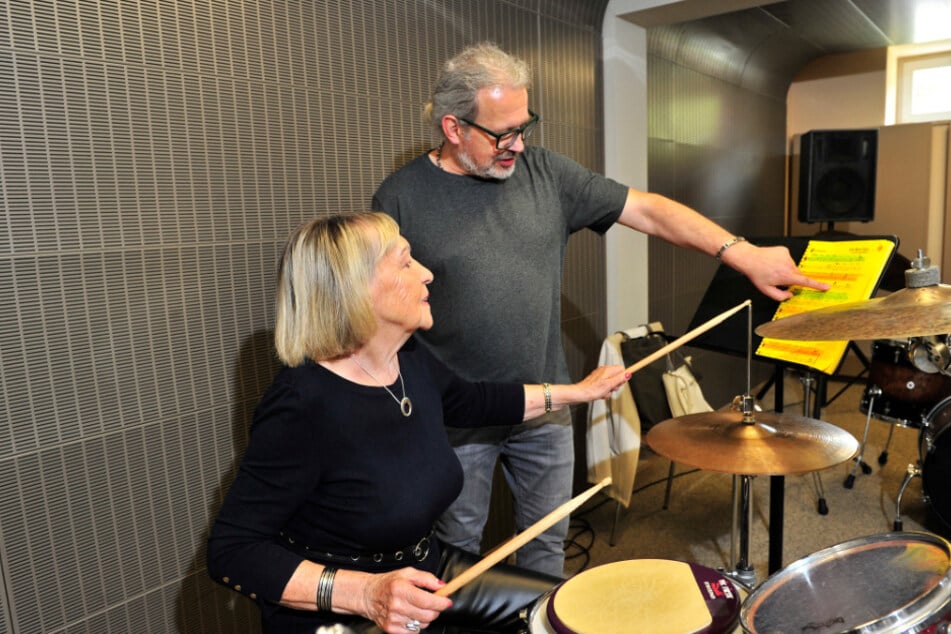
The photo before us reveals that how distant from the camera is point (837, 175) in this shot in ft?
14.8

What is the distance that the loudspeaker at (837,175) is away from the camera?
444 cm

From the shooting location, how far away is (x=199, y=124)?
1.68 metres

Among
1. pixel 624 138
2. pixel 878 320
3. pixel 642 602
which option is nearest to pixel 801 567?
pixel 642 602

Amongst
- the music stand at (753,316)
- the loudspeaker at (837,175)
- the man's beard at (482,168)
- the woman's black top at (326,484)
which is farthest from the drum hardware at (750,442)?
the loudspeaker at (837,175)

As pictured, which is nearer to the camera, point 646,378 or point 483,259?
point 483,259

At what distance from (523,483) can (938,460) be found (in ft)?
5.02

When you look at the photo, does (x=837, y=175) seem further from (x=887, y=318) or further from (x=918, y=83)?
(x=887, y=318)

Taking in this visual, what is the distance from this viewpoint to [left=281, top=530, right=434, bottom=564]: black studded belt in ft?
4.10

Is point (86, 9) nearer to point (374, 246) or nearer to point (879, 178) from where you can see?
point (374, 246)

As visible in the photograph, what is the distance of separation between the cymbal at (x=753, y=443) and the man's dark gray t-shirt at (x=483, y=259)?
0.40 meters

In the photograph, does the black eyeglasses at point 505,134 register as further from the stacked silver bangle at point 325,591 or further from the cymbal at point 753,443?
the stacked silver bangle at point 325,591

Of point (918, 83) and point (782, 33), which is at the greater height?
point (782, 33)

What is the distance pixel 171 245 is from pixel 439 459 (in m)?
0.82

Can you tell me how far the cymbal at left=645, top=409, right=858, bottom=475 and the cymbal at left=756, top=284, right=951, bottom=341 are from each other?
0.88ft
